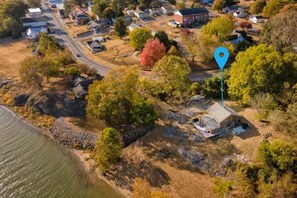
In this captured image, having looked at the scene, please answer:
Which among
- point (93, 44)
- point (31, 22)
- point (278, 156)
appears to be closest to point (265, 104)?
point (278, 156)

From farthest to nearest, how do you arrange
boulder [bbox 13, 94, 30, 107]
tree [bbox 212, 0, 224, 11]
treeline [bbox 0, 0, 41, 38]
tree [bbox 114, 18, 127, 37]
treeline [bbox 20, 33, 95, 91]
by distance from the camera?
tree [bbox 212, 0, 224, 11] → treeline [bbox 0, 0, 41, 38] → tree [bbox 114, 18, 127, 37] → boulder [bbox 13, 94, 30, 107] → treeline [bbox 20, 33, 95, 91]

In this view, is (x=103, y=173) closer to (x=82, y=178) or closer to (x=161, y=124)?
(x=82, y=178)

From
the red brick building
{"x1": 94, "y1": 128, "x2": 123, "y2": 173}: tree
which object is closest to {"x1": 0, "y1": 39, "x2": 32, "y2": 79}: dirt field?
{"x1": 94, "y1": 128, "x2": 123, "y2": 173}: tree

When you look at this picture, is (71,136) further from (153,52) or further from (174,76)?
(153,52)

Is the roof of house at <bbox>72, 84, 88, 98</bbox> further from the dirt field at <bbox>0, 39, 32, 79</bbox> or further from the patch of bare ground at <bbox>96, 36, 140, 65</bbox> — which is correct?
the dirt field at <bbox>0, 39, 32, 79</bbox>

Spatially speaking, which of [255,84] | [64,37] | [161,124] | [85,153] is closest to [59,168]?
[85,153]

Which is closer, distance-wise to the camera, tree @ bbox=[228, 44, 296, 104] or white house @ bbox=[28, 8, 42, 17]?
tree @ bbox=[228, 44, 296, 104]
